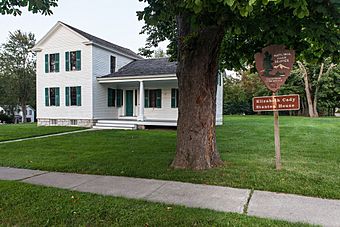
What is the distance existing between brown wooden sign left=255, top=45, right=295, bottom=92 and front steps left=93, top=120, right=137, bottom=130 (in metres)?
10.8

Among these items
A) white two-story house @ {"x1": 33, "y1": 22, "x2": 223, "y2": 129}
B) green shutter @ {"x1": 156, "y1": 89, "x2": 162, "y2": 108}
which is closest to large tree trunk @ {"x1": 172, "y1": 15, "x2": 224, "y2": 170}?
white two-story house @ {"x1": 33, "y1": 22, "x2": 223, "y2": 129}

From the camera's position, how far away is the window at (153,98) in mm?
17531

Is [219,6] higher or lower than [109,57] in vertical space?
lower

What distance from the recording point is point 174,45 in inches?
336

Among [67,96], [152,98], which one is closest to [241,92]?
[152,98]

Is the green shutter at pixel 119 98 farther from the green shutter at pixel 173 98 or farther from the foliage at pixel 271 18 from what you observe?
the foliage at pixel 271 18

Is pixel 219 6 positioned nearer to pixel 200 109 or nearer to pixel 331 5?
pixel 331 5

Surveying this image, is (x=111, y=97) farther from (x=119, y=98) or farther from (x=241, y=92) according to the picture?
(x=241, y=92)

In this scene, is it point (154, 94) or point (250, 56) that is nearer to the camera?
point (250, 56)

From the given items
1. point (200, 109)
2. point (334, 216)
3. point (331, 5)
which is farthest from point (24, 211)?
point (331, 5)

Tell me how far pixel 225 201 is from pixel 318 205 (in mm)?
1254

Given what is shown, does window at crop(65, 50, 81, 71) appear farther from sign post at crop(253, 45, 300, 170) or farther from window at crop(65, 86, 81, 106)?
sign post at crop(253, 45, 300, 170)

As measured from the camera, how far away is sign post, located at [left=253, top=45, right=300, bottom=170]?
204 inches

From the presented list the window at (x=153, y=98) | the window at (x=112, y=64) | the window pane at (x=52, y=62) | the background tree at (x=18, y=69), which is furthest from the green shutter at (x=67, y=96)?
the background tree at (x=18, y=69)
